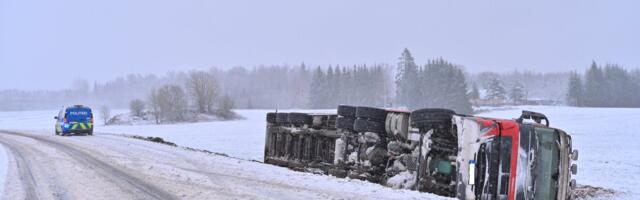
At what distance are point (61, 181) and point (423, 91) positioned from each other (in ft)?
295

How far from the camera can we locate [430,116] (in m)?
9.16

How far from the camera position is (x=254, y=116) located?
97188mm

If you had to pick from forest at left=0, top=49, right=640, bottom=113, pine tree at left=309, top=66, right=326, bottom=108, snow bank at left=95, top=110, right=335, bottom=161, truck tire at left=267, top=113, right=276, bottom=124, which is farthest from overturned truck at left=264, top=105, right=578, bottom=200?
pine tree at left=309, top=66, right=326, bottom=108

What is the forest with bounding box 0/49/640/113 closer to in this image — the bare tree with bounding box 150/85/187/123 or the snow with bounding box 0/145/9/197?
the bare tree with bounding box 150/85/187/123

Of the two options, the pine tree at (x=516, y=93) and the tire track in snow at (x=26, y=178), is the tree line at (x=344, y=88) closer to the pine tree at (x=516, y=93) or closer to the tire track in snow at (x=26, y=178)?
the pine tree at (x=516, y=93)

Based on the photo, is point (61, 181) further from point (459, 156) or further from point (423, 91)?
point (423, 91)

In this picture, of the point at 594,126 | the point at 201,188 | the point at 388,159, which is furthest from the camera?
the point at 594,126

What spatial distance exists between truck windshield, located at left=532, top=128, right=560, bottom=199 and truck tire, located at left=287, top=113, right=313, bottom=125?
7.03 meters

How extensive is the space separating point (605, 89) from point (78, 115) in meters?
104

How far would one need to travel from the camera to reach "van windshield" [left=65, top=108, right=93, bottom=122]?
100 ft

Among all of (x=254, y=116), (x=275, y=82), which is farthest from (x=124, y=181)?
(x=275, y=82)

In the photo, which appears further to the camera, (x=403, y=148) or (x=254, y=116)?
(x=254, y=116)

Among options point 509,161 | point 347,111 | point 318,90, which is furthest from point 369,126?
point 318,90

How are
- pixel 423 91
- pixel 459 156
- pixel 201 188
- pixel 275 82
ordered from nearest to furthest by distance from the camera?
pixel 459 156 < pixel 201 188 < pixel 423 91 < pixel 275 82
